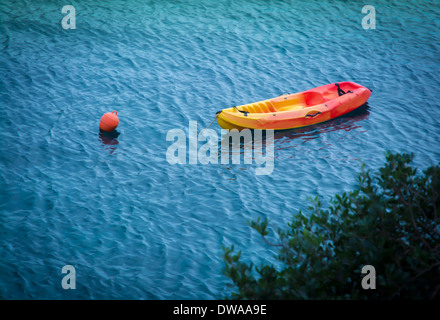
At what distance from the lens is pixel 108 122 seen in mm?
14852

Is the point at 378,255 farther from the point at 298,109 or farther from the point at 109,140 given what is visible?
the point at 109,140

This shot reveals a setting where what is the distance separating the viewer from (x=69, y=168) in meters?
13.3

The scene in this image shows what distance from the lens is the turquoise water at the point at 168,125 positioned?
10211 millimetres

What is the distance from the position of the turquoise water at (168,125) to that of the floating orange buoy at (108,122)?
1.33ft

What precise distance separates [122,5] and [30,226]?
58.1ft

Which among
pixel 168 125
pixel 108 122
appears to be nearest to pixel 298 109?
pixel 168 125

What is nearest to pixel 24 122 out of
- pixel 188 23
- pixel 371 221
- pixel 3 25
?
pixel 3 25

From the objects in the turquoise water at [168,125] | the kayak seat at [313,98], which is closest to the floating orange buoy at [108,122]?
the turquoise water at [168,125]

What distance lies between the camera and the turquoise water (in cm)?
1021

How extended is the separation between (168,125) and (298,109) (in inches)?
182

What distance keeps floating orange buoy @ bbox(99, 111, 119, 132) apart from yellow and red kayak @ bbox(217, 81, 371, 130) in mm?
3459

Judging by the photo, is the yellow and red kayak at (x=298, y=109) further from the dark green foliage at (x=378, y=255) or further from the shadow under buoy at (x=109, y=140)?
the dark green foliage at (x=378, y=255)

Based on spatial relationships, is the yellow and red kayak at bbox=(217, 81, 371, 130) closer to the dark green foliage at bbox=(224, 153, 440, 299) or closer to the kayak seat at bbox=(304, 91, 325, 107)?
the kayak seat at bbox=(304, 91, 325, 107)
